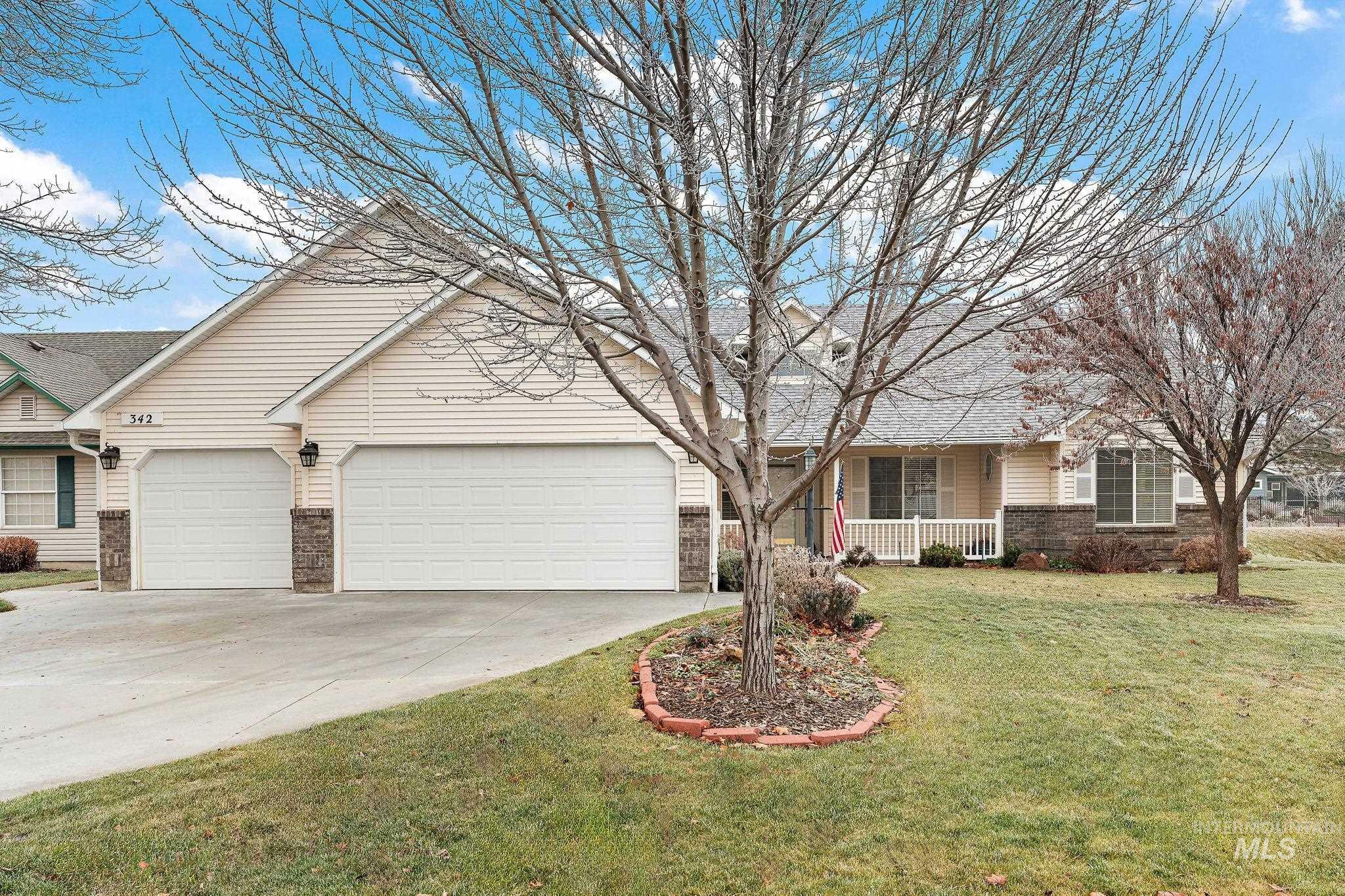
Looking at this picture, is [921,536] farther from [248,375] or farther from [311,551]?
[248,375]

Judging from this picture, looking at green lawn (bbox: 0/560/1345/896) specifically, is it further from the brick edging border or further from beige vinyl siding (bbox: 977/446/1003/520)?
beige vinyl siding (bbox: 977/446/1003/520)

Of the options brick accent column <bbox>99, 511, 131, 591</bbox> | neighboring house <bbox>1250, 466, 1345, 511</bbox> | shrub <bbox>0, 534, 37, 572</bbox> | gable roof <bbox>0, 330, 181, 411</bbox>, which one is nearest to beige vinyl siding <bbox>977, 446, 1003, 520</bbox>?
brick accent column <bbox>99, 511, 131, 591</bbox>

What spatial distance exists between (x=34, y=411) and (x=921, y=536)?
1919 centimetres

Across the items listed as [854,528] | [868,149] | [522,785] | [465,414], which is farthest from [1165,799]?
[854,528]

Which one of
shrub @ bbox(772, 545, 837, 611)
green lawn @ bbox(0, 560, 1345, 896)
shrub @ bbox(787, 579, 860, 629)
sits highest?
shrub @ bbox(772, 545, 837, 611)

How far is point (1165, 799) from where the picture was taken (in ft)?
13.5

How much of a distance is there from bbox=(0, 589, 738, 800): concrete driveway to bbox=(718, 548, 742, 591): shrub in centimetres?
61

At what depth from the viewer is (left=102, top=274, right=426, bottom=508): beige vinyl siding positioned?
40.8ft

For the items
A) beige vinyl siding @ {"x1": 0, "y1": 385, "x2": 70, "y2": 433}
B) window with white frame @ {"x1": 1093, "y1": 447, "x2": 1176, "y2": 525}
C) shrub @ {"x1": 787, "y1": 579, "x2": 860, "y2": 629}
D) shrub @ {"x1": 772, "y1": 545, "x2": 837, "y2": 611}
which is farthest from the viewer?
beige vinyl siding @ {"x1": 0, "y1": 385, "x2": 70, "y2": 433}

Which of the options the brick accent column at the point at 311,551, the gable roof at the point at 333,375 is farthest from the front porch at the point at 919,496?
the brick accent column at the point at 311,551

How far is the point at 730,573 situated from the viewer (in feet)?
38.6

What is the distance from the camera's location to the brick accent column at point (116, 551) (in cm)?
1247

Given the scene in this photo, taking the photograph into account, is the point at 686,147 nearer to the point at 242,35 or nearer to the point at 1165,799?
the point at 242,35

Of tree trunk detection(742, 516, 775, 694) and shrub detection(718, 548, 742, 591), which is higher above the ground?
tree trunk detection(742, 516, 775, 694)
